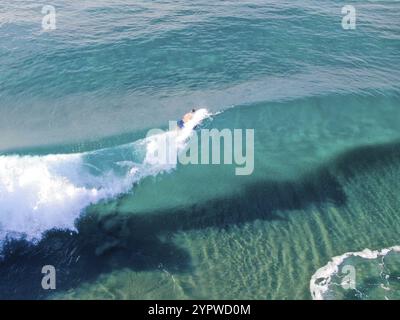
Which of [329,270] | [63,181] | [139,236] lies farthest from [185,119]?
[329,270]

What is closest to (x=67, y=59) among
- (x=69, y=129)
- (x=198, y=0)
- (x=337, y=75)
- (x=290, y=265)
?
(x=69, y=129)

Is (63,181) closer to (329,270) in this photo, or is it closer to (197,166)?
(197,166)

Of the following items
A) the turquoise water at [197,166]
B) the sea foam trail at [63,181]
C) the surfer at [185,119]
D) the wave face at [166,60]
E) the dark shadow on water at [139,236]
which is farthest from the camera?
the wave face at [166,60]

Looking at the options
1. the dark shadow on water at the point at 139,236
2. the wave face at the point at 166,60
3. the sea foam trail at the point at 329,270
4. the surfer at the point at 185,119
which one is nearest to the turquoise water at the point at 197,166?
the dark shadow on water at the point at 139,236

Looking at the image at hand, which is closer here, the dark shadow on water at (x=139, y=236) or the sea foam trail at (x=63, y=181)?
the dark shadow on water at (x=139, y=236)

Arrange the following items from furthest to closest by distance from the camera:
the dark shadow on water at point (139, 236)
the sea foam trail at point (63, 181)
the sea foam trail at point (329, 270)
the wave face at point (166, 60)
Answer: the wave face at point (166, 60) → the sea foam trail at point (63, 181) → the dark shadow on water at point (139, 236) → the sea foam trail at point (329, 270)

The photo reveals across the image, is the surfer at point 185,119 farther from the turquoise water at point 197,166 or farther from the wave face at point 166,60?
the wave face at point 166,60
